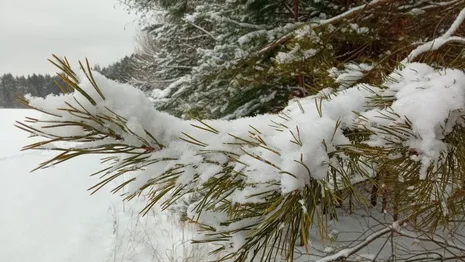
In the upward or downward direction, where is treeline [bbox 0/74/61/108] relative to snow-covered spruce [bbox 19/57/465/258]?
upward

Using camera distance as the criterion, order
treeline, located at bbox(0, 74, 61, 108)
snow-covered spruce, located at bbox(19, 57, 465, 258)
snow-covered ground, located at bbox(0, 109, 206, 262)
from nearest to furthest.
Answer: snow-covered spruce, located at bbox(19, 57, 465, 258), snow-covered ground, located at bbox(0, 109, 206, 262), treeline, located at bbox(0, 74, 61, 108)

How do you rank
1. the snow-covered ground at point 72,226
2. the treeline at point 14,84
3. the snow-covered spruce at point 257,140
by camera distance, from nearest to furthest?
the snow-covered spruce at point 257,140, the snow-covered ground at point 72,226, the treeline at point 14,84

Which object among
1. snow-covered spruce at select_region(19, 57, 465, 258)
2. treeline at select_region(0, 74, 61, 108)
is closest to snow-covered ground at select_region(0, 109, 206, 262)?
snow-covered spruce at select_region(19, 57, 465, 258)

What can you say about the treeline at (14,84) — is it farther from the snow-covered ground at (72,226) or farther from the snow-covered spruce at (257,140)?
the snow-covered spruce at (257,140)

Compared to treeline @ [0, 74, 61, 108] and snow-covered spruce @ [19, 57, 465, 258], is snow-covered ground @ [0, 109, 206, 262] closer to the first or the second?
snow-covered spruce @ [19, 57, 465, 258]

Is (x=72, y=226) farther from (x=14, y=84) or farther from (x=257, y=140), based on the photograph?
(x=14, y=84)

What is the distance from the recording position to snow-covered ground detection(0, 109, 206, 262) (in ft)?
11.0

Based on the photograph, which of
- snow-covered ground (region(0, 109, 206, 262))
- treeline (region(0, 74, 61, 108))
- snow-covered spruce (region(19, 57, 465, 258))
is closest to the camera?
snow-covered spruce (region(19, 57, 465, 258))

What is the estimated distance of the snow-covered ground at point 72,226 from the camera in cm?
336

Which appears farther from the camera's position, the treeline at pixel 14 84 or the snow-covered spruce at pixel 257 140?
the treeline at pixel 14 84

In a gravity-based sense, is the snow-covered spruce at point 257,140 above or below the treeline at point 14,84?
below

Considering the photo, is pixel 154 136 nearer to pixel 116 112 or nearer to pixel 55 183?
pixel 116 112

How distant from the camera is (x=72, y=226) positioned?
4398 millimetres

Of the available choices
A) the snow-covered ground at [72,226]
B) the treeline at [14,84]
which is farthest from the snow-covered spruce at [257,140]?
the treeline at [14,84]
